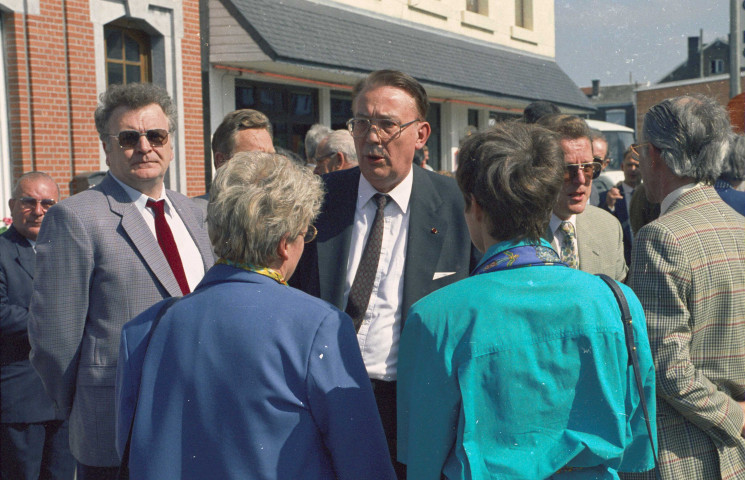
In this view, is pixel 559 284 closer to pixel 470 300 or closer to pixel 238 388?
pixel 470 300

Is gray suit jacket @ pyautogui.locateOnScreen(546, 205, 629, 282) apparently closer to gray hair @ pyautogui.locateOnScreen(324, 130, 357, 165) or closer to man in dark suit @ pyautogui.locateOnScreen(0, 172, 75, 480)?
A: gray hair @ pyautogui.locateOnScreen(324, 130, 357, 165)

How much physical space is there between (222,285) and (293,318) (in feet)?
0.72

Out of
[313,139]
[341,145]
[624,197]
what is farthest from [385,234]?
[624,197]

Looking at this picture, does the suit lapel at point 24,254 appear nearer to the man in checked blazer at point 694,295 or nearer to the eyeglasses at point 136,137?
the eyeglasses at point 136,137

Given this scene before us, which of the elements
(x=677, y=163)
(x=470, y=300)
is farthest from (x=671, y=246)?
(x=470, y=300)

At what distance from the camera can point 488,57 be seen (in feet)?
57.8

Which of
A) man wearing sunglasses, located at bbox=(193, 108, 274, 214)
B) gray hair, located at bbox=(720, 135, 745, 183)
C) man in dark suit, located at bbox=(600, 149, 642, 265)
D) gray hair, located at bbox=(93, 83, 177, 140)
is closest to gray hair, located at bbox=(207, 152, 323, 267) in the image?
gray hair, located at bbox=(93, 83, 177, 140)

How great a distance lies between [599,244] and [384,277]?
4.19ft

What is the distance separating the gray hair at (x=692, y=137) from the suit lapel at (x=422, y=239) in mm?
858

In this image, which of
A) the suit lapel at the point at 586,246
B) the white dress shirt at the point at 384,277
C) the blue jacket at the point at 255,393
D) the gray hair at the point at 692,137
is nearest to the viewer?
the blue jacket at the point at 255,393

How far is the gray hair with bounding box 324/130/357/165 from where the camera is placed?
5.54m

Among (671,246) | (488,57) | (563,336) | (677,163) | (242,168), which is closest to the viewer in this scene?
(563,336)

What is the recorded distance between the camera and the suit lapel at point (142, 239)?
291 centimetres

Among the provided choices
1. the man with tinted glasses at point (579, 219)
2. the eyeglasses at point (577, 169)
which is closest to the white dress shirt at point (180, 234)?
the man with tinted glasses at point (579, 219)
